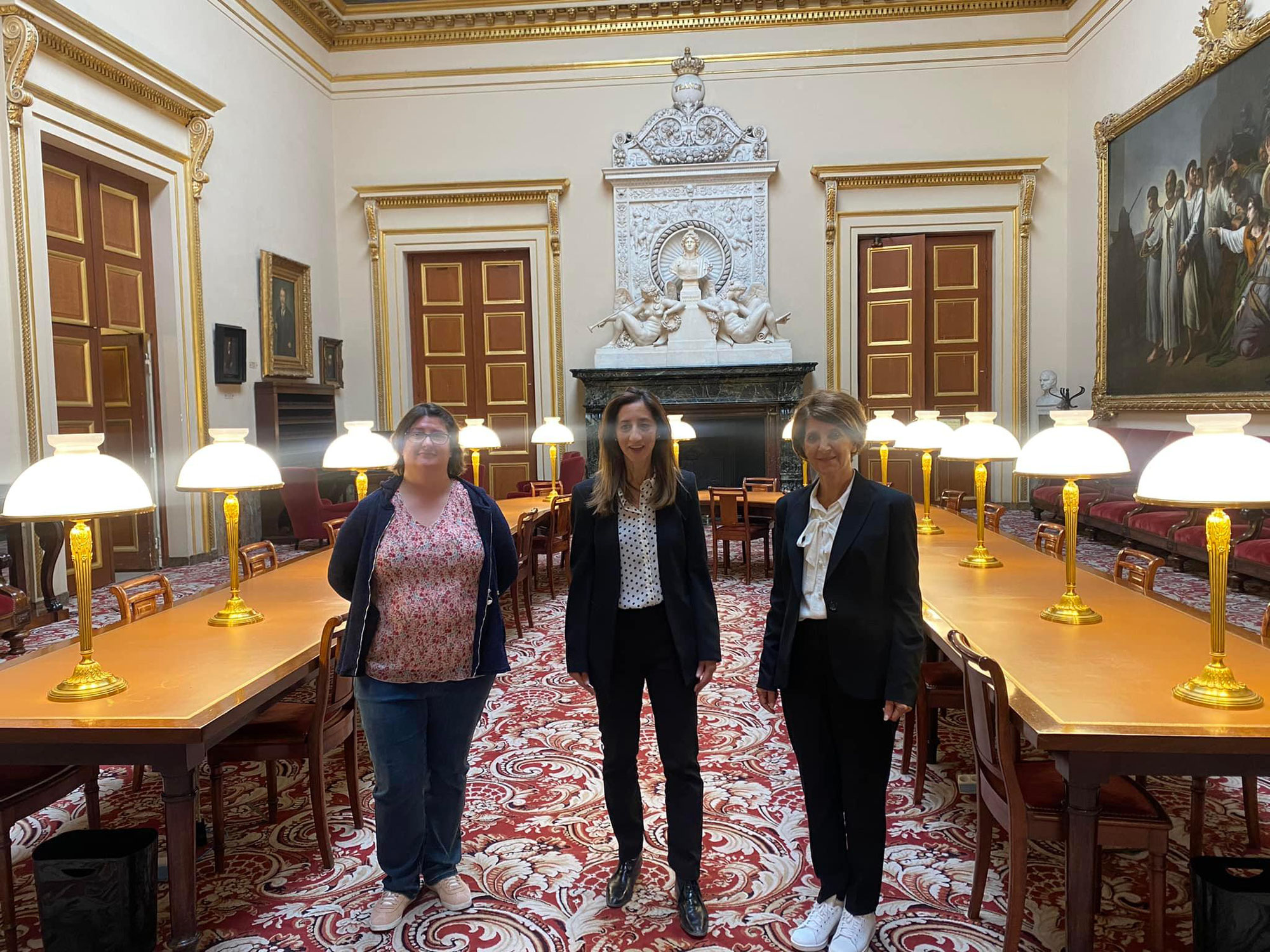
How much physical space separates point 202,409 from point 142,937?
8.09m

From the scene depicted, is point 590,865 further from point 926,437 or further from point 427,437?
point 926,437

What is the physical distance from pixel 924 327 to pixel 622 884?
37.4 feet

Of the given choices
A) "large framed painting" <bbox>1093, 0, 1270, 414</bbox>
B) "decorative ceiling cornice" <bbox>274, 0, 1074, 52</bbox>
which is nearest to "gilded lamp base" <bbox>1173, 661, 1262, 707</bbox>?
"large framed painting" <bbox>1093, 0, 1270, 414</bbox>

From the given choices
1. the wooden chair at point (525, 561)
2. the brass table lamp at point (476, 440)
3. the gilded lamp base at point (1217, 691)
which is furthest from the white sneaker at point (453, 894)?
the brass table lamp at point (476, 440)

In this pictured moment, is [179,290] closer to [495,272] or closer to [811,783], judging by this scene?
[495,272]

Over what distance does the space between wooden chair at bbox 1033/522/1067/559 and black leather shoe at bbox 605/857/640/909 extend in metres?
3.09

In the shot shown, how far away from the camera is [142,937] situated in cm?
267

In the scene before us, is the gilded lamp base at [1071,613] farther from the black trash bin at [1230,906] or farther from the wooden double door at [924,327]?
the wooden double door at [924,327]

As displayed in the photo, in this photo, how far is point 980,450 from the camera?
4.32 m

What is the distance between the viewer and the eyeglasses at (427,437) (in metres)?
2.75

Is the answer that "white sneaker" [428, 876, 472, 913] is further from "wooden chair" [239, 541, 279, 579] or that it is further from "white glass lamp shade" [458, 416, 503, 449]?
"white glass lamp shade" [458, 416, 503, 449]

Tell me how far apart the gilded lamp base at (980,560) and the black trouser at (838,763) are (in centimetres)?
225

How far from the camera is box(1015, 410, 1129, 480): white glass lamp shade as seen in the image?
3264 millimetres

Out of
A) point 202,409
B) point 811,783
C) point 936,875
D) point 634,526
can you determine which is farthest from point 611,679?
point 202,409
